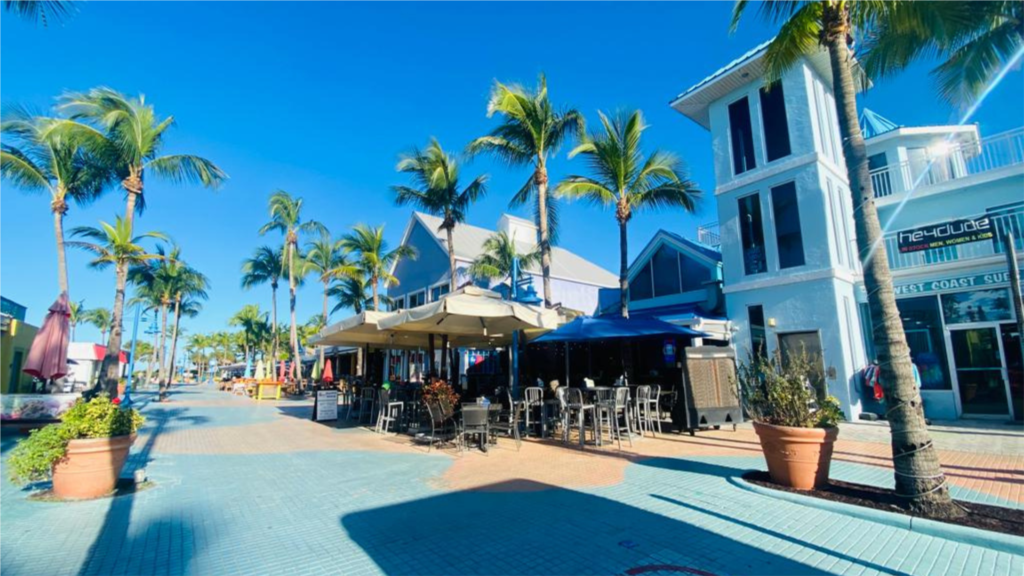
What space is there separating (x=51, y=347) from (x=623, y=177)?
15145 mm

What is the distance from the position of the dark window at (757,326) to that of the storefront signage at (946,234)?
395 centimetres

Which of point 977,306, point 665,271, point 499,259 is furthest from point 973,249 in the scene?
point 499,259

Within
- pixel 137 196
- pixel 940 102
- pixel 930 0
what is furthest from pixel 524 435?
pixel 940 102

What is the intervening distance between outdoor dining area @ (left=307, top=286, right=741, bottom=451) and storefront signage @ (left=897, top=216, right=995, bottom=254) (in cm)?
634

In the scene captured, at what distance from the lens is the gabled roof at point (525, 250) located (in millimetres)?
24969

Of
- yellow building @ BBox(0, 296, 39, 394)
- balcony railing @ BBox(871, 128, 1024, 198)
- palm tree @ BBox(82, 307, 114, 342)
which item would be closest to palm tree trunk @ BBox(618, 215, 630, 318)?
balcony railing @ BBox(871, 128, 1024, 198)

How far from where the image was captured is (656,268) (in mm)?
18500

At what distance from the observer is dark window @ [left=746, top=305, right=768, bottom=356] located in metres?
13.6

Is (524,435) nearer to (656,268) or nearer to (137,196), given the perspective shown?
(656,268)

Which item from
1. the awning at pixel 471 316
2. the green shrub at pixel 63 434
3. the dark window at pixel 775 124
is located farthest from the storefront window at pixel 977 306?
the green shrub at pixel 63 434

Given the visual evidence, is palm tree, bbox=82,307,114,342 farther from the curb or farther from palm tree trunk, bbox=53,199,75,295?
the curb

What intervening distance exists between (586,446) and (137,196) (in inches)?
556

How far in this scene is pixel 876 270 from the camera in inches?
204

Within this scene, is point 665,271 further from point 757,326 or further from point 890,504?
point 890,504
